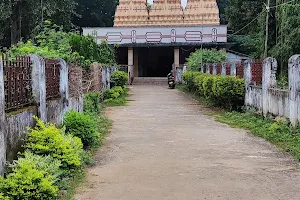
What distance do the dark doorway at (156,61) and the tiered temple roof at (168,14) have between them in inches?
131

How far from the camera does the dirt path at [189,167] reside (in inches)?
214

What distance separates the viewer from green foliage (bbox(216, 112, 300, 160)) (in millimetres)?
8422

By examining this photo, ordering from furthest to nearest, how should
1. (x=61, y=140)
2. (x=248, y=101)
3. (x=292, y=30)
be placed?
(x=292, y=30) → (x=248, y=101) → (x=61, y=140)

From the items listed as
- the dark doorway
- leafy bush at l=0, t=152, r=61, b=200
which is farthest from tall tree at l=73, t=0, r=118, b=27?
leafy bush at l=0, t=152, r=61, b=200

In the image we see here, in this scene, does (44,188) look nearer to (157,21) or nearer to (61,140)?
(61,140)

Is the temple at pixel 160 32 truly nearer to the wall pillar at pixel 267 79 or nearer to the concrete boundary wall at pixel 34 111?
the wall pillar at pixel 267 79

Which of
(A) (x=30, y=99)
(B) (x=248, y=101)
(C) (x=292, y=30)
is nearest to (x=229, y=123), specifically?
(B) (x=248, y=101)

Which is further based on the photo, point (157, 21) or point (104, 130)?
point (157, 21)

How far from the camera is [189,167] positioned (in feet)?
22.3

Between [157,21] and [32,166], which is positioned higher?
[157,21]

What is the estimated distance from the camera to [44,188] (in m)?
4.67

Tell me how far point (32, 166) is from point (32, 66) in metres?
2.64

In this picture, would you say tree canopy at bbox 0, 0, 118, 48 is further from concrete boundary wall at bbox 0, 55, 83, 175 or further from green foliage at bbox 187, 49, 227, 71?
concrete boundary wall at bbox 0, 55, 83, 175

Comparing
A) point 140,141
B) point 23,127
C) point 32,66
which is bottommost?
point 140,141
